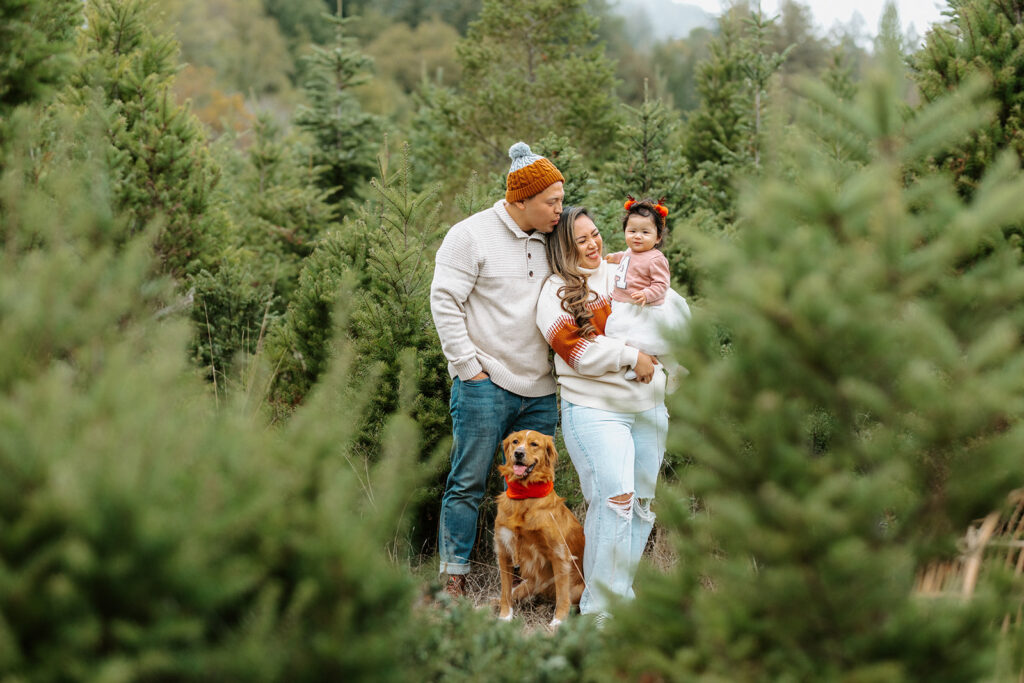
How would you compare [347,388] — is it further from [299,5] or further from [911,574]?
[299,5]

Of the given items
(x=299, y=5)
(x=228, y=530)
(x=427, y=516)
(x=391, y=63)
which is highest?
(x=299, y=5)

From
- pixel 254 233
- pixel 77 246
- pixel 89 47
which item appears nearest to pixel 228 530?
pixel 77 246

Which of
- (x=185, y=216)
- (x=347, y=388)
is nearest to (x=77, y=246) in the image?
(x=347, y=388)

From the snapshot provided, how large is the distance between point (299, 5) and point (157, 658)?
2001 inches

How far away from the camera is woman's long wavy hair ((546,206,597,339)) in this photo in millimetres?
4133

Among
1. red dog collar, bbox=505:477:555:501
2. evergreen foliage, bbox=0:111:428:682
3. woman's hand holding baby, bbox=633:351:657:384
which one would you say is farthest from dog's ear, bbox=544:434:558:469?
evergreen foliage, bbox=0:111:428:682

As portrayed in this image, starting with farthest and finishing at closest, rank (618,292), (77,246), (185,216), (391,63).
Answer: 1. (391,63)
2. (185,216)
3. (618,292)
4. (77,246)

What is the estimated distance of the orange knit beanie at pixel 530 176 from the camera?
4.14 m

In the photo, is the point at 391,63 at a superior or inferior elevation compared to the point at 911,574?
superior

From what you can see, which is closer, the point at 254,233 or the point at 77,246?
the point at 77,246

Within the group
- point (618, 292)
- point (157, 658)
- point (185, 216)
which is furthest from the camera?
point (185, 216)

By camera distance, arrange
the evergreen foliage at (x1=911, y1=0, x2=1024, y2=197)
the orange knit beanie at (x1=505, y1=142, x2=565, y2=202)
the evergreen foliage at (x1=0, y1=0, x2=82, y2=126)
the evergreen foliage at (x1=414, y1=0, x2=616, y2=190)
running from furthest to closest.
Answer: the evergreen foliage at (x1=414, y1=0, x2=616, y2=190)
the orange knit beanie at (x1=505, y1=142, x2=565, y2=202)
the evergreen foliage at (x1=911, y1=0, x2=1024, y2=197)
the evergreen foliage at (x1=0, y1=0, x2=82, y2=126)

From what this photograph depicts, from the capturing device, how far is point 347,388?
454 centimetres

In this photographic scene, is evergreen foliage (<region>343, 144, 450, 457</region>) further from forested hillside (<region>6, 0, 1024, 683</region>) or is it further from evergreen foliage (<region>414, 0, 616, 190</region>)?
evergreen foliage (<region>414, 0, 616, 190</region>)
